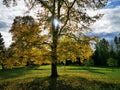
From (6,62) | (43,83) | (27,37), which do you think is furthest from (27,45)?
(43,83)

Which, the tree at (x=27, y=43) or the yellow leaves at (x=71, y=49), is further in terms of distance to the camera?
the yellow leaves at (x=71, y=49)

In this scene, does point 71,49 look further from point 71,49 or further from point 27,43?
point 27,43

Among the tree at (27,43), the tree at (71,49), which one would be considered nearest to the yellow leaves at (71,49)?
the tree at (71,49)

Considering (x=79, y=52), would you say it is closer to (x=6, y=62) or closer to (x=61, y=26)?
(x=61, y=26)

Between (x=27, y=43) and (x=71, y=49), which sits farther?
(x=71, y=49)

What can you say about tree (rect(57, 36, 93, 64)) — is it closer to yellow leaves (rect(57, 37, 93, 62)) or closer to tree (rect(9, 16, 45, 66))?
yellow leaves (rect(57, 37, 93, 62))

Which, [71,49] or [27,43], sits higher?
[27,43]

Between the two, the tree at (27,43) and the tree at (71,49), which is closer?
the tree at (27,43)

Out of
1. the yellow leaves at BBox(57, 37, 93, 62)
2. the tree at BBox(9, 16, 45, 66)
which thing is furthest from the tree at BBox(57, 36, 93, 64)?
the tree at BBox(9, 16, 45, 66)

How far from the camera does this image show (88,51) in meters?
31.9

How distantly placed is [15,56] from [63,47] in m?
4.96

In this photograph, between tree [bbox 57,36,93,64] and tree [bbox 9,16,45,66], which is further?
tree [bbox 57,36,93,64]

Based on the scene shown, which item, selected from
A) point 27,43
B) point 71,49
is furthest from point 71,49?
point 27,43

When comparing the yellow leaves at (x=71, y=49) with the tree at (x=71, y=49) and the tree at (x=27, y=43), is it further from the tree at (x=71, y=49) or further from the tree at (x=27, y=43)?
the tree at (x=27, y=43)
